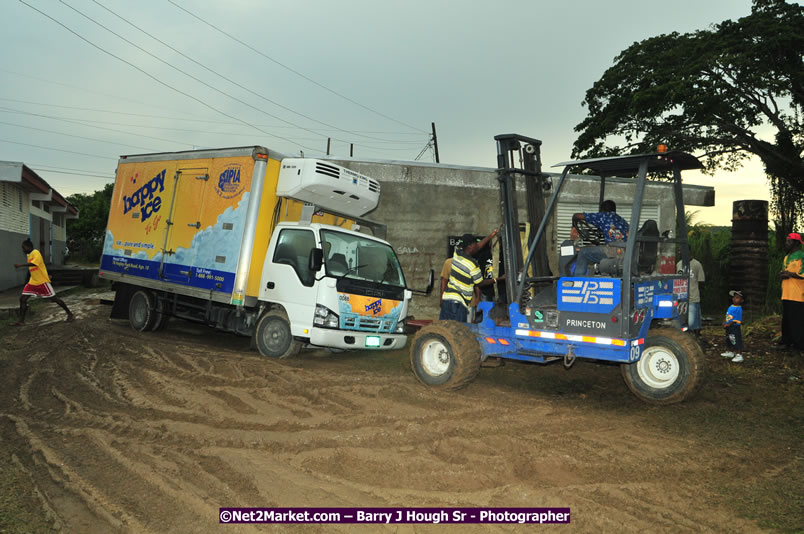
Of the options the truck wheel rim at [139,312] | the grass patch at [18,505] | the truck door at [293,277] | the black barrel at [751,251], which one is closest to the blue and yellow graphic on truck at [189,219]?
the truck door at [293,277]

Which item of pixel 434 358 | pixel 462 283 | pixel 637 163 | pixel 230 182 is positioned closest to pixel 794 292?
pixel 637 163

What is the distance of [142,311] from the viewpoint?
10.6 m

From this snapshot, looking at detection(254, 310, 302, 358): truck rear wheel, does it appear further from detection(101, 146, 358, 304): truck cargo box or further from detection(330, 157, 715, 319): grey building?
detection(330, 157, 715, 319): grey building

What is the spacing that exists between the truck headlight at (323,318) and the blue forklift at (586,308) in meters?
1.49

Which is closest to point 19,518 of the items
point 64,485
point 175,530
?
point 64,485

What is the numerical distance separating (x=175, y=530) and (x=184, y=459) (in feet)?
3.49

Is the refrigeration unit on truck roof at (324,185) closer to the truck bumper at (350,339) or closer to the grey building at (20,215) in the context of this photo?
the truck bumper at (350,339)

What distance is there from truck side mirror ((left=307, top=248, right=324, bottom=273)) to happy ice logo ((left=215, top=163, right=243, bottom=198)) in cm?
187

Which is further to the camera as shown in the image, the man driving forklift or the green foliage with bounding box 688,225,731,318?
the green foliage with bounding box 688,225,731,318

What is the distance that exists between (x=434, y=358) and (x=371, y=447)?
7.94 feet

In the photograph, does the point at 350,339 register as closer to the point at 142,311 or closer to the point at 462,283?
the point at 462,283

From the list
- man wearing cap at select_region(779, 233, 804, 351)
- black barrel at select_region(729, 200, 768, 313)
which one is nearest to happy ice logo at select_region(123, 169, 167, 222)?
man wearing cap at select_region(779, 233, 804, 351)

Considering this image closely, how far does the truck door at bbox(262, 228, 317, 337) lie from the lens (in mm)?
7953

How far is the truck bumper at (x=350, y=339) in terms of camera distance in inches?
306
